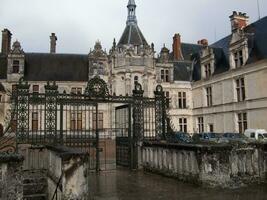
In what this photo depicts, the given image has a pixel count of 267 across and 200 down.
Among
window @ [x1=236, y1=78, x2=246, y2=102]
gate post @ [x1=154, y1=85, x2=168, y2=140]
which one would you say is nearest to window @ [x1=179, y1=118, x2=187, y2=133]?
window @ [x1=236, y1=78, x2=246, y2=102]

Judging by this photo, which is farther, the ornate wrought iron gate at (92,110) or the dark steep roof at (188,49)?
the dark steep roof at (188,49)

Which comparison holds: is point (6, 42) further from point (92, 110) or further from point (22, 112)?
point (22, 112)

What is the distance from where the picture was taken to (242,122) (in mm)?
27891

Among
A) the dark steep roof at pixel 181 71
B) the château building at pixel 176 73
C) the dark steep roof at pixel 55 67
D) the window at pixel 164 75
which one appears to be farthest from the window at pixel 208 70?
the dark steep roof at pixel 55 67

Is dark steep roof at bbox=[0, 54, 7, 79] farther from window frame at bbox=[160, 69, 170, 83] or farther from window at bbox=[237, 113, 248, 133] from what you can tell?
window at bbox=[237, 113, 248, 133]

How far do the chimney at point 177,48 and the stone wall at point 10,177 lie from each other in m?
34.9

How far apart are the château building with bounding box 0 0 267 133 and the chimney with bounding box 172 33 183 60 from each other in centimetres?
75

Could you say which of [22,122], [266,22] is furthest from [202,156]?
[266,22]

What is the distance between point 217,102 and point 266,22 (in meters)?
8.64

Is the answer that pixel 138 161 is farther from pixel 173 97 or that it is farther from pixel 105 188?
pixel 173 97

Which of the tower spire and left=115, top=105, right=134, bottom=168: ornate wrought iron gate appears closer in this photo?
left=115, top=105, right=134, bottom=168: ornate wrought iron gate

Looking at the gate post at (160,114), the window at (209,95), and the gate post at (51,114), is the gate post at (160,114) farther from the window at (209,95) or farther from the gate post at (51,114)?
the window at (209,95)

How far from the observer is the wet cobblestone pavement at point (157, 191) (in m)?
7.34

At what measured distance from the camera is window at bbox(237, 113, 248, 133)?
27558mm
